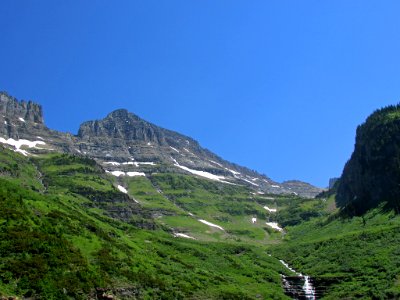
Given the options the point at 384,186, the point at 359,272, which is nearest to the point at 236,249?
the point at 359,272

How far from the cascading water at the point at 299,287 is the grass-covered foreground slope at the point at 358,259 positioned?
2541 mm

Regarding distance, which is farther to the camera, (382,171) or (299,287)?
(382,171)

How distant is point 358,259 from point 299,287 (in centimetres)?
1864

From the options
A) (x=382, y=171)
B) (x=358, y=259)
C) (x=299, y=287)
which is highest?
(x=382, y=171)

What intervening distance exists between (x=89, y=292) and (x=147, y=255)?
39.9 m

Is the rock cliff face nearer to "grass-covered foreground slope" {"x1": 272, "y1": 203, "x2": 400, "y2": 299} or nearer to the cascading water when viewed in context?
"grass-covered foreground slope" {"x1": 272, "y1": 203, "x2": 400, "y2": 299}

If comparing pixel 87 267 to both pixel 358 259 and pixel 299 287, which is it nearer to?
pixel 299 287

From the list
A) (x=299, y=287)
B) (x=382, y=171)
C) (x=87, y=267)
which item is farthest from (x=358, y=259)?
(x=87, y=267)

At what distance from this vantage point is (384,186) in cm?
17850

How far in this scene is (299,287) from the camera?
376 ft

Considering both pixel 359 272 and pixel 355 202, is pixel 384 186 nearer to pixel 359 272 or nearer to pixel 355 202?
pixel 355 202

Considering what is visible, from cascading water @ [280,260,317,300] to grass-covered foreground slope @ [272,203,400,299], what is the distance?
2.54 metres

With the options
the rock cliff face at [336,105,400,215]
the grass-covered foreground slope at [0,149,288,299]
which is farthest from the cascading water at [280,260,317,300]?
the rock cliff face at [336,105,400,215]

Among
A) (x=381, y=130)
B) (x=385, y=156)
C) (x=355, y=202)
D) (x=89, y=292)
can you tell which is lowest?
(x=89, y=292)
